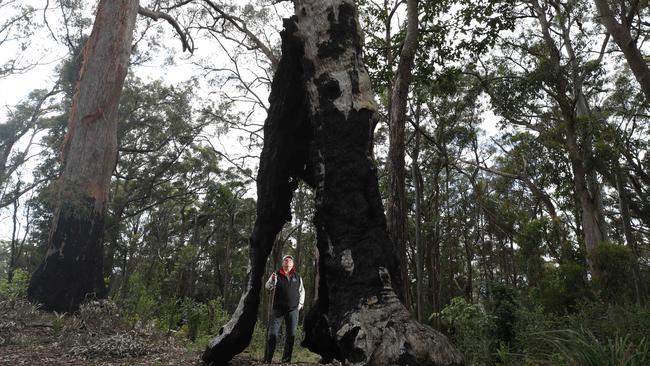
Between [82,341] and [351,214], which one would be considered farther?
[82,341]

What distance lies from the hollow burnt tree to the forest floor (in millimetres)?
1312

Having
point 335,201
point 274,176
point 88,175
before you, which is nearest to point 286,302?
point 274,176

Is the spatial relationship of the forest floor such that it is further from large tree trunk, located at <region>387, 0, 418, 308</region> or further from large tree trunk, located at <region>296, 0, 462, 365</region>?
large tree trunk, located at <region>296, 0, 462, 365</region>

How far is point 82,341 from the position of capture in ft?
17.8

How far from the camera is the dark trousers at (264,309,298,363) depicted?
215 inches

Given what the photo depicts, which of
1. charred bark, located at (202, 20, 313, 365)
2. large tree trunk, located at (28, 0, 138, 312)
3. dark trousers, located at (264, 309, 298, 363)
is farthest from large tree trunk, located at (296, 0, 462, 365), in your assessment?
large tree trunk, located at (28, 0, 138, 312)

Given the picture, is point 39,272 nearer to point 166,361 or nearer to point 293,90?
point 166,361

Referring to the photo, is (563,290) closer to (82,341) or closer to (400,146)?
(400,146)

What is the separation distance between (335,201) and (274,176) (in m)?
1.32

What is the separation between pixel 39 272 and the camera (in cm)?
754

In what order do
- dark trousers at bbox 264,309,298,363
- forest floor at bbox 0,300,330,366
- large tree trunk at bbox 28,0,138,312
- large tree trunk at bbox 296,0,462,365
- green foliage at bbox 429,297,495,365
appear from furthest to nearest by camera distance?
1. large tree trunk at bbox 28,0,138,312
2. dark trousers at bbox 264,309,298,363
3. green foliage at bbox 429,297,495,365
4. forest floor at bbox 0,300,330,366
5. large tree trunk at bbox 296,0,462,365

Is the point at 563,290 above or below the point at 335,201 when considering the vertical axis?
above

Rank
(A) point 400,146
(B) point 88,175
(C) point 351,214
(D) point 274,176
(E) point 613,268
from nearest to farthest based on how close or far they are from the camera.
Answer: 1. (C) point 351,214
2. (D) point 274,176
3. (A) point 400,146
4. (B) point 88,175
5. (E) point 613,268

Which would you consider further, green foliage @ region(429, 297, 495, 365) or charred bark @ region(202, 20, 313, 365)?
green foliage @ region(429, 297, 495, 365)
